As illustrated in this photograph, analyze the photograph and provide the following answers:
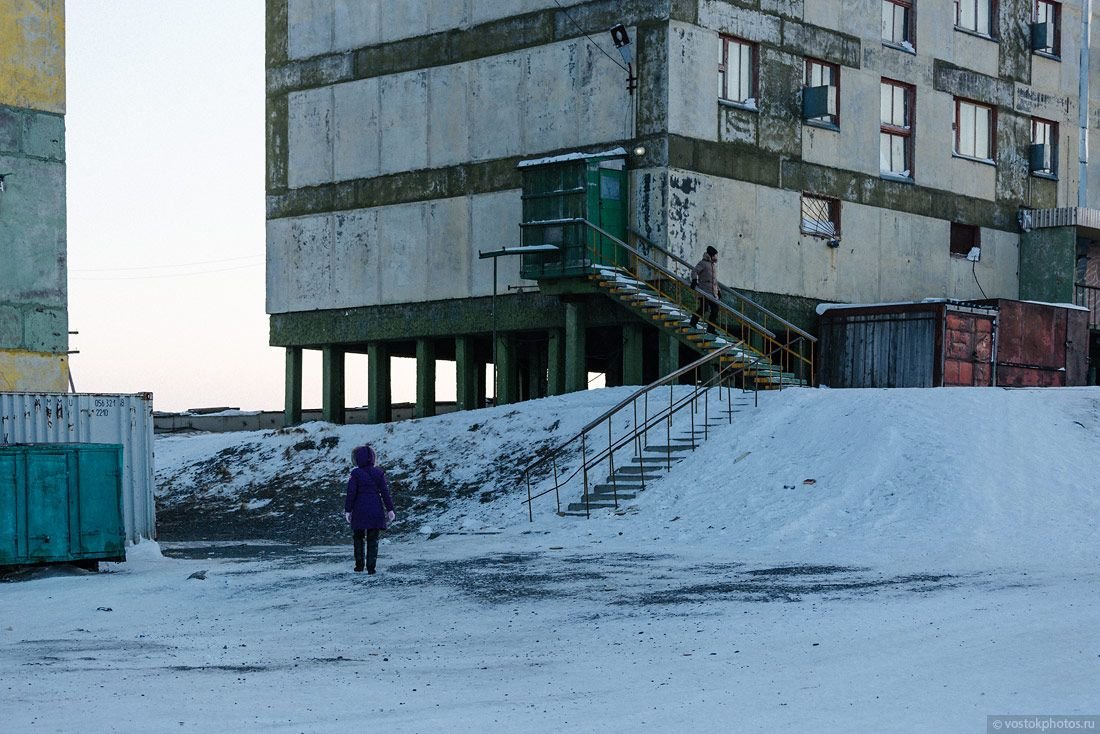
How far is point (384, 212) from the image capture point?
40.4 meters

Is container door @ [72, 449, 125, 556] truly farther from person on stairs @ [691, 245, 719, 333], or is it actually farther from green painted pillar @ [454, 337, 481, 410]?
green painted pillar @ [454, 337, 481, 410]

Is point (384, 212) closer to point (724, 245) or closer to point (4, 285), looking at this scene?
point (724, 245)

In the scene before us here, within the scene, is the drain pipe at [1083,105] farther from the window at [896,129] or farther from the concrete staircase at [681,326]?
the concrete staircase at [681,326]

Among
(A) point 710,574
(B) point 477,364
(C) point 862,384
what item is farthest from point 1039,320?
(A) point 710,574

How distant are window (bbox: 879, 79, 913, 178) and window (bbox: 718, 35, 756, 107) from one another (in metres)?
4.64

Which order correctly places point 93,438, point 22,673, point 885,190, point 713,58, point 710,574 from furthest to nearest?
point 885,190 < point 713,58 < point 93,438 < point 710,574 < point 22,673

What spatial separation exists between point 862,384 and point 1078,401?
9.50 meters

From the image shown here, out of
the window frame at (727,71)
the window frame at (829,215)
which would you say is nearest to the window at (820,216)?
the window frame at (829,215)

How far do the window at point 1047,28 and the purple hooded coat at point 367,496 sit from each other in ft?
102

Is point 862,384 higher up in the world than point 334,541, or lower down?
higher up

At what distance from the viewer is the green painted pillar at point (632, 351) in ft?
115

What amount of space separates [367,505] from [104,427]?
18.0 feet

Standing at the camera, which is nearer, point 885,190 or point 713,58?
point 713,58

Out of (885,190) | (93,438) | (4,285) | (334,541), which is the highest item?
(885,190)
